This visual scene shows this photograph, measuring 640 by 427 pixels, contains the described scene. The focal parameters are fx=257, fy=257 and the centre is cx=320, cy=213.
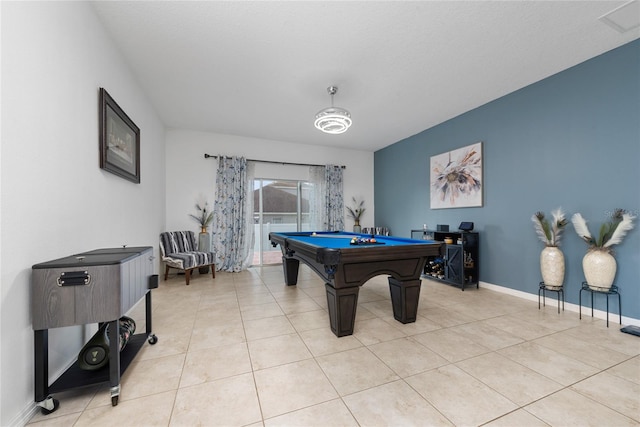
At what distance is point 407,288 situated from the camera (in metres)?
2.61

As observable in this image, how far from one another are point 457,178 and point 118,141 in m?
4.79

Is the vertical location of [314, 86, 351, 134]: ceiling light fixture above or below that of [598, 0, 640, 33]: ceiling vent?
below

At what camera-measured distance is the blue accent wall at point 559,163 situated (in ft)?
8.50

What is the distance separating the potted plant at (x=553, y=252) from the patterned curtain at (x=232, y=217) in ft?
15.9

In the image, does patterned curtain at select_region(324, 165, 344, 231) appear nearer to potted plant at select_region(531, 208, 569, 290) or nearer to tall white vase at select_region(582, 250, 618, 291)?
potted plant at select_region(531, 208, 569, 290)

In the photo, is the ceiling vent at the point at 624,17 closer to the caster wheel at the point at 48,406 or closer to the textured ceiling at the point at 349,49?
the textured ceiling at the point at 349,49

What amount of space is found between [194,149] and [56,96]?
371 centimetres

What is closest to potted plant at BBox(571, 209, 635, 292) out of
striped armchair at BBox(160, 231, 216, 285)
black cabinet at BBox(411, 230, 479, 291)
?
black cabinet at BBox(411, 230, 479, 291)

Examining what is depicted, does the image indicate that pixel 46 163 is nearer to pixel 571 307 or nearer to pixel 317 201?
pixel 317 201

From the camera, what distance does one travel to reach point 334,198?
20.6 feet

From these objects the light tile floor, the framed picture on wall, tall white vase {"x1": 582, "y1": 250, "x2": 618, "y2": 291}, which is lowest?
the light tile floor

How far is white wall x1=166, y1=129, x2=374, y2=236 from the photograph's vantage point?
510 cm

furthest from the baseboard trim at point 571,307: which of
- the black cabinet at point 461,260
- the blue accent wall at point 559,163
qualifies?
the black cabinet at point 461,260

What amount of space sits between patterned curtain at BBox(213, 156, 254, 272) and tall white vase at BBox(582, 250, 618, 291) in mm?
5171
